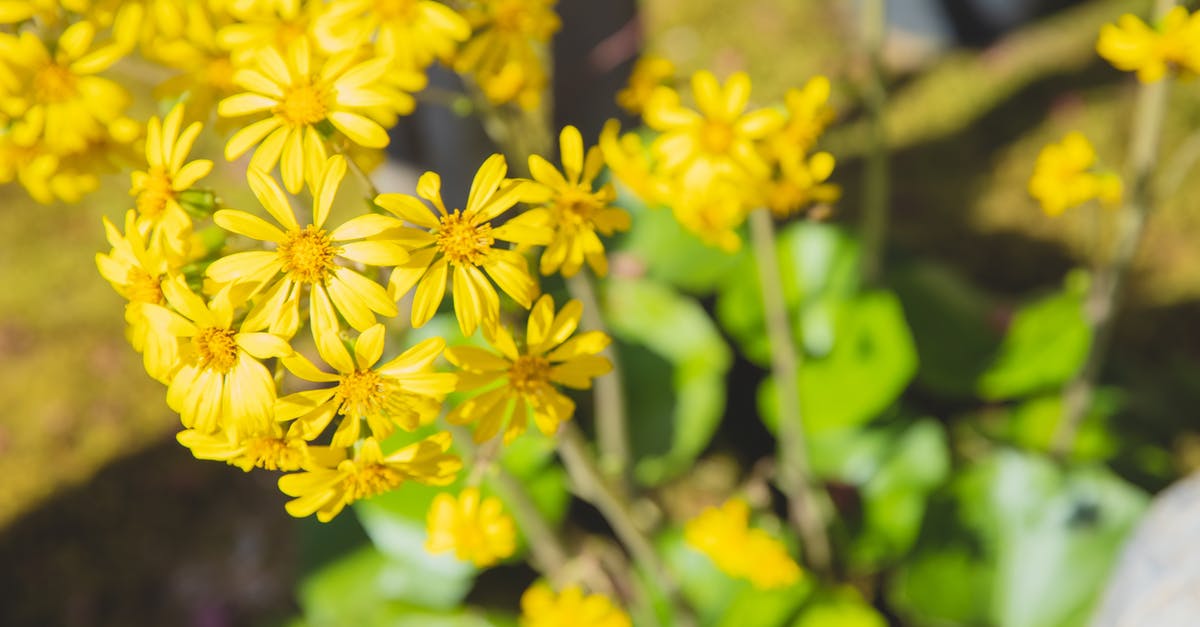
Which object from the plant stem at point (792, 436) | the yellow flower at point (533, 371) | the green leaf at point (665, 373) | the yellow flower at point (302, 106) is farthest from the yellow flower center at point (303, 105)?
the green leaf at point (665, 373)

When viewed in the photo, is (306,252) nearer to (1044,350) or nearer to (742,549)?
(742,549)

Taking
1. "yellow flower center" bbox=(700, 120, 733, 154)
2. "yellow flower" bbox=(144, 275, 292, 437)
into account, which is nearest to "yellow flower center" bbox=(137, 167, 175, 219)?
"yellow flower" bbox=(144, 275, 292, 437)

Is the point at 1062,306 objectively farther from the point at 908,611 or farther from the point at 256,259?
the point at 256,259

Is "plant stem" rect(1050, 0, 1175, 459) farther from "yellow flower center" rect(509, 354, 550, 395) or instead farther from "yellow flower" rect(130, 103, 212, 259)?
"yellow flower" rect(130, 103, 212, 259)

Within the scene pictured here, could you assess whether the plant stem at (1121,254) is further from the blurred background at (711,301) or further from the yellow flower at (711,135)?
the yellow flower at (711,135)

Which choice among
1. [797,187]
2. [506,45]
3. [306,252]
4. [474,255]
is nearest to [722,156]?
[797,187]
